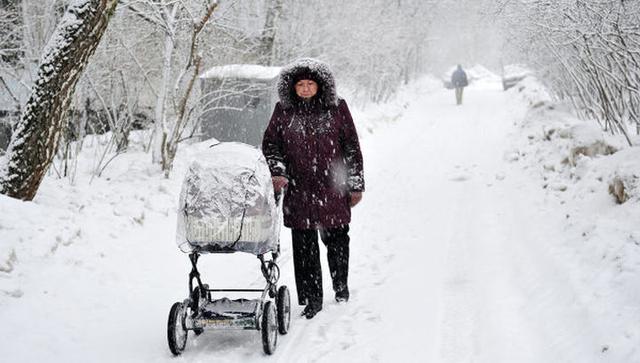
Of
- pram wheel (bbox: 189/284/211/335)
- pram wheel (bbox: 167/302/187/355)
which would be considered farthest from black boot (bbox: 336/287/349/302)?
pram wheel (bbox: 167/302/187/355)

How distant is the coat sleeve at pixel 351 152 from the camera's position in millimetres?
5195

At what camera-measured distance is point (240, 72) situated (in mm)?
12000

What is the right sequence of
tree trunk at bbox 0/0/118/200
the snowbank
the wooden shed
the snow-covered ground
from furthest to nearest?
the wooden shed
tree trunk at bbox 0/0/118/200
the snowbank
the snow-covered ground

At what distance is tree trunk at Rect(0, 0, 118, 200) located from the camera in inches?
242

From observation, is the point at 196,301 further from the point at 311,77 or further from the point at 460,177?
the point at 460,177

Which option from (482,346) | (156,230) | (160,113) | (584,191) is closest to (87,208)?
(156,230)

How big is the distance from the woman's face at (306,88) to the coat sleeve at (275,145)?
0.81ft

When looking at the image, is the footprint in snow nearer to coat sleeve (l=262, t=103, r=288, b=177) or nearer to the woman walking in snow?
the woman walking in snow

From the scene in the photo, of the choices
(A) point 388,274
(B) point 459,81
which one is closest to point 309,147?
(A) point 388,274

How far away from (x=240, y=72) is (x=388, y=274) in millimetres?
6829

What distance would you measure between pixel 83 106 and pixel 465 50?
2713 inches

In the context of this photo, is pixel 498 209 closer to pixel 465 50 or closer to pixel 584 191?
pixel 584 191

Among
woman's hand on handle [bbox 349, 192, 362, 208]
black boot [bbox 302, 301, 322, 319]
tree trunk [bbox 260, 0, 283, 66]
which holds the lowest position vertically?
black boot [bbox 302, 301, 322, 319]

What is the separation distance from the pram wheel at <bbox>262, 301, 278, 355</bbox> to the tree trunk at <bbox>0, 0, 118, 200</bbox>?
138 inches
